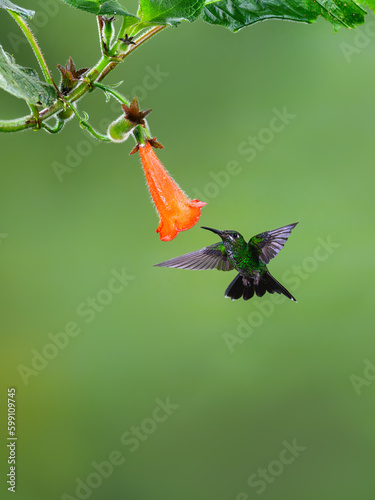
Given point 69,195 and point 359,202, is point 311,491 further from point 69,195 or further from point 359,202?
point 69,195

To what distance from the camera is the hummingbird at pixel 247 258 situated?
4.22 ft

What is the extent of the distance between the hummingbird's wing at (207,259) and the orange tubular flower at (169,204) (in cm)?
24

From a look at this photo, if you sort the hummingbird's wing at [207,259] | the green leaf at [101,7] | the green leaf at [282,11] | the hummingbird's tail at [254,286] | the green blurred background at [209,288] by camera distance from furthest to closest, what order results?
the green blurred background at [209,288] → the hummingbird's tail at [254,286] → the hummingbird's wing at [207,259] → the green leaf at [282,11] → the green leaf at [101,7]

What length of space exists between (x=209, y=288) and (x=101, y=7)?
3135mm

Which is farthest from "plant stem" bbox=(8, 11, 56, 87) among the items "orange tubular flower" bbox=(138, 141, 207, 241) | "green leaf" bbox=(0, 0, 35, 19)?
"orange tubular flower" bbox=(138, 141, 207, 241)

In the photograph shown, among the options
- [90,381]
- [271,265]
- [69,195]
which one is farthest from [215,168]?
[90,381]

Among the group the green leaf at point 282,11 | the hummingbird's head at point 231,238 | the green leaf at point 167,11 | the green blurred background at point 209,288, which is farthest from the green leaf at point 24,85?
the green blurred background at point 209,288

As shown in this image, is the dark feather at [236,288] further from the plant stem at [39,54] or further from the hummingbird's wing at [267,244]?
the plant stem at [39,54]

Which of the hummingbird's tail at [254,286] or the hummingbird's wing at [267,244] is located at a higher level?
the hummingbird's wing at [267,244]

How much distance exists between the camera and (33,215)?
3.63 metres

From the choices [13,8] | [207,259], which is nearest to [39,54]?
[13,8]

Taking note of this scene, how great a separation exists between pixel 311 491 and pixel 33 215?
7.73 ft

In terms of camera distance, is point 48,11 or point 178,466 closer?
point 48,11

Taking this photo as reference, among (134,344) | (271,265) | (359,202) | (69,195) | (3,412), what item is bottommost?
(3,412)
